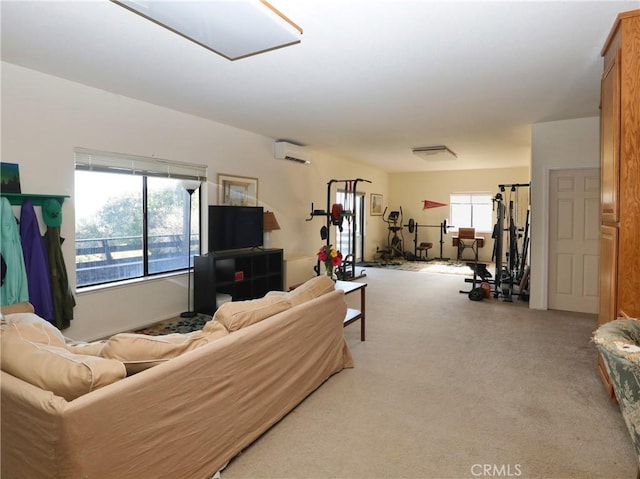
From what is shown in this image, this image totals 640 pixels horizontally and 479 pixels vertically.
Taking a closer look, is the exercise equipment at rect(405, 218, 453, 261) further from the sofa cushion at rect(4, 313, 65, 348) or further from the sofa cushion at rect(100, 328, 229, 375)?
the sofa cushion at rect(4, 313, 65, 348)

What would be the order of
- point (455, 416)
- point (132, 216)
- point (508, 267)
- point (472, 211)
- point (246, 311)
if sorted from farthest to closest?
1. point (472, 211)
2. point (508, 267)
3. point (132, 216)
4. point (455, 416)
5. point (246, 311)

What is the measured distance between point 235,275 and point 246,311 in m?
2.86

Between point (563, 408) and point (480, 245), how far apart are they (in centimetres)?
777

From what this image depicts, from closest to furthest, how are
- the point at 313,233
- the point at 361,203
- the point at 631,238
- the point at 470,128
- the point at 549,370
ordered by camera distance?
the point at 631,238
the point at 549,370
the point at 470,128
the point at 313,233
the point at 361,203

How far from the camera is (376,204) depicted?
1002cm

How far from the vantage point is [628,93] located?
221cm

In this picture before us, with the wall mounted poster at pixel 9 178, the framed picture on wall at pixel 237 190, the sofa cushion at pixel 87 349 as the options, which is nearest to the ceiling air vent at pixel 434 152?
the framed picture on wall at pixel 237 190

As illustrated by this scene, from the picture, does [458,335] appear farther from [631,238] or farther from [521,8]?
[521,8]

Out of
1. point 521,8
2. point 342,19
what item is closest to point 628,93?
point 521,8

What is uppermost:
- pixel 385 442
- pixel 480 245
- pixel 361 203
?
pixel 361 203

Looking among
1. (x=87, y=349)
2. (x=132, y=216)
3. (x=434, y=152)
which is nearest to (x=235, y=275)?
(x=132, y=216)

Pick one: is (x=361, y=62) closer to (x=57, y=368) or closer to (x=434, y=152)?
(x=57, y=368)

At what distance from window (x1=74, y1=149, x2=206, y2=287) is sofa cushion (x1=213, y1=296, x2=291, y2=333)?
8.14 ft

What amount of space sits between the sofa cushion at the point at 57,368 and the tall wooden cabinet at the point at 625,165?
8.96 ft
